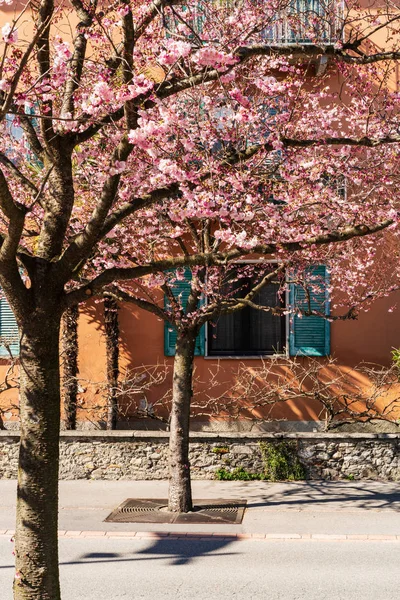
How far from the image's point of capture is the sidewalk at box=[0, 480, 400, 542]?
11.5m

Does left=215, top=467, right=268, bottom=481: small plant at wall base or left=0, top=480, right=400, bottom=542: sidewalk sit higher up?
left=215, top=467, right=268, bottom=481: small plant at wall base

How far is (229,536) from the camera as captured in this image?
1138 cm

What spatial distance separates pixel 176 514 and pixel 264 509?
1.35 meters


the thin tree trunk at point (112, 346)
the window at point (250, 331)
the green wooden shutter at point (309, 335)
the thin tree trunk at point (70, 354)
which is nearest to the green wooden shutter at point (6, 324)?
the thin tree trunk at point (70, 354)

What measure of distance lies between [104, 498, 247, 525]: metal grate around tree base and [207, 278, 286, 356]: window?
4866 mm

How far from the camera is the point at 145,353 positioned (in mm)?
17438

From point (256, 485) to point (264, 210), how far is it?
6.32 metres

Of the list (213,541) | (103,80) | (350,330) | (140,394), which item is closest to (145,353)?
(140,394)

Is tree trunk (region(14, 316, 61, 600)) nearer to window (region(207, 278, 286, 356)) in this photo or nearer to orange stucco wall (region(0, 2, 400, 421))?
orange stucco wall (region(0, 2, 400, 421))

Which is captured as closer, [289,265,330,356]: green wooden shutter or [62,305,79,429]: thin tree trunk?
[62,305,79,429]: thin tree trunk

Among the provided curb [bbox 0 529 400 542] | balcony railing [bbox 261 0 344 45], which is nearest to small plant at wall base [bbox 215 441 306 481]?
curb [bbox 0 529 400 542]

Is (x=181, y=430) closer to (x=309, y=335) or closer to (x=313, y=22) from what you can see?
(x=309, y=335)

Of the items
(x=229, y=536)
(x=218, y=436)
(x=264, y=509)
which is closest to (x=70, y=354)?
(x=218, y=436)

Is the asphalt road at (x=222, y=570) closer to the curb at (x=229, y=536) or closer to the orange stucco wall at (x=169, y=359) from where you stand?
the curb at (x=229, y=536)
